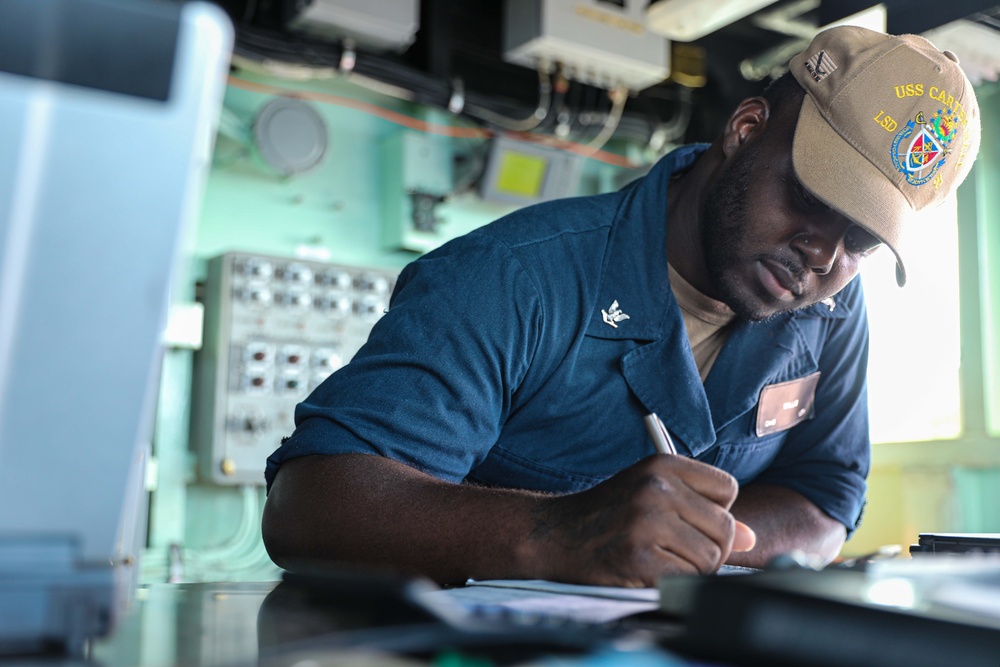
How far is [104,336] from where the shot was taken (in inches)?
16.5

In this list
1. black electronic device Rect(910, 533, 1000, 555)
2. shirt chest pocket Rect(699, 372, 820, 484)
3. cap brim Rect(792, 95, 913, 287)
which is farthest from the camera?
shirt chest pocket Rect(699, 372, 820, 484)

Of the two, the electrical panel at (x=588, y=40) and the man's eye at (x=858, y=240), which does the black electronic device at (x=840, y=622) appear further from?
the electrical panel at (x=588, y=40)

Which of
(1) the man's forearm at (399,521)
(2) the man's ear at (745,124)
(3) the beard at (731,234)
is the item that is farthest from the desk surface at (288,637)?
(2) the man's ear at (745,124)

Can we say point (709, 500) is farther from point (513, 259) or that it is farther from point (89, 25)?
point (89, 25)

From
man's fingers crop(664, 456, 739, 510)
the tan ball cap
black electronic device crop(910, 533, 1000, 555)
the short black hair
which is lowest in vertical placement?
black electronic device crop(910, 533, 1000, 555)

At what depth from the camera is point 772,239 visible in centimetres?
130

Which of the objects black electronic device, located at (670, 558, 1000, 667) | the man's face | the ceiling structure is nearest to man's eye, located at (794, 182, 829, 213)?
the man's face

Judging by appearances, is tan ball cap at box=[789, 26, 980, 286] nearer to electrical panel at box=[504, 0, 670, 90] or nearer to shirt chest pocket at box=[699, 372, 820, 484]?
shirt chest pocket at box=[699, 372, 820, 484]

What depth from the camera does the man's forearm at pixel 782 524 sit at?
1383 mm

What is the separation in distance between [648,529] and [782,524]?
2.25 feet

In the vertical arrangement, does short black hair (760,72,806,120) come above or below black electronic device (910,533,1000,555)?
above

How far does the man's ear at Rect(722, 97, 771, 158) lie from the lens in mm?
1378

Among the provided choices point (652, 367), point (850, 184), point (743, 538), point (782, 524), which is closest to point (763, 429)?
point (782, 524)

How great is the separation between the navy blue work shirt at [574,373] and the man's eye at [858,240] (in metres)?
0.20
